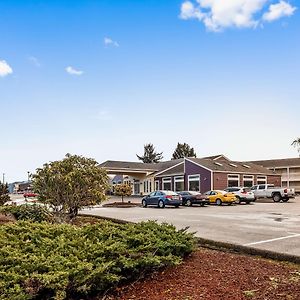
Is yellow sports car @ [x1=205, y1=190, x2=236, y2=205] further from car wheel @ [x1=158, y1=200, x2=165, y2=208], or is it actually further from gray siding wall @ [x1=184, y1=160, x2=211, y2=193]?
gray siding wall @ [x1=184, y1=160, x2=211, y2=193]

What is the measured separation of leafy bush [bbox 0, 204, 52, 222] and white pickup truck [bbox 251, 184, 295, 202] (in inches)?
1079

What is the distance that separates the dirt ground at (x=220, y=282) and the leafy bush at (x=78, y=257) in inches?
9.3

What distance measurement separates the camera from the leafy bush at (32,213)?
11.7m

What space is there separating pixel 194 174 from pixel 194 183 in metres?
1.08

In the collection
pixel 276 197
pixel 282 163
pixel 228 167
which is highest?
pixel 282 163

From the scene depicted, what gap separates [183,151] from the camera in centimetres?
8100

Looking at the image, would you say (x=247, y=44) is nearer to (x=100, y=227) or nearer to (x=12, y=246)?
(x=100, y=227)

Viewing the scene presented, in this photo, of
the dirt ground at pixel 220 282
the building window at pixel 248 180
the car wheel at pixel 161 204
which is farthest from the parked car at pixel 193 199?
the dirt ground at pixel 220 282

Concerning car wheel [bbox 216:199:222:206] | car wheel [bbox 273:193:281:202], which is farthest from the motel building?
car wheel [bbox 216:199:222:206]

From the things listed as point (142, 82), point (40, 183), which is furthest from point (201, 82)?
point (40, 183)

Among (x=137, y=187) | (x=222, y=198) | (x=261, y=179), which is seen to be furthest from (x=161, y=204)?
(x=137, y=187)

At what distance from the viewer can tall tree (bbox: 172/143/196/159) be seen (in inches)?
3169

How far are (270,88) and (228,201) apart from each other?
624 inches

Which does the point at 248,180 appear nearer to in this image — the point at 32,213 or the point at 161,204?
the point at 161,204
